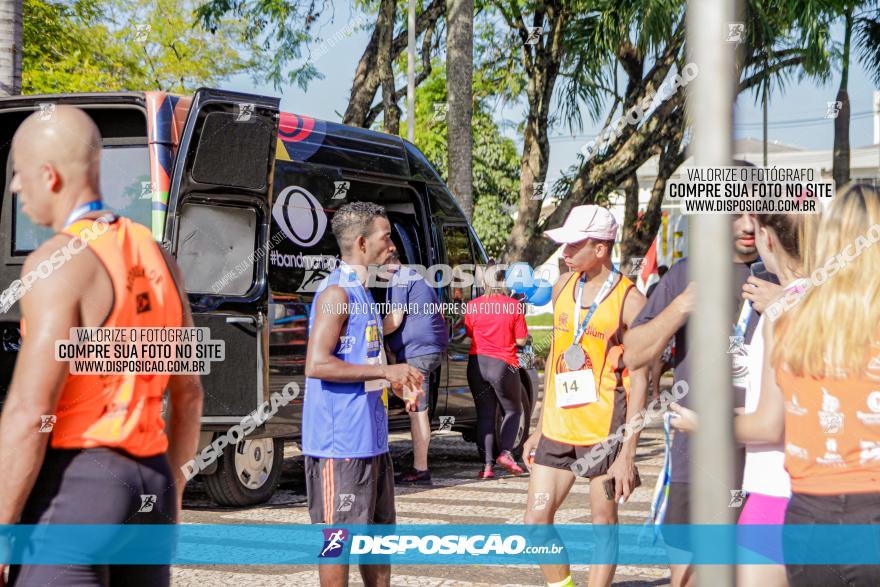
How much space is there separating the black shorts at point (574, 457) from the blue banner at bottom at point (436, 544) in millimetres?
275

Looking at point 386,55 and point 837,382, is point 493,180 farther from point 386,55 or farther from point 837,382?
point 837,382

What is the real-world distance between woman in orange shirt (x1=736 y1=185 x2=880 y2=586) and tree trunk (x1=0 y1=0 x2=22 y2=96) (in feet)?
28.6

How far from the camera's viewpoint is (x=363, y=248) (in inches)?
194

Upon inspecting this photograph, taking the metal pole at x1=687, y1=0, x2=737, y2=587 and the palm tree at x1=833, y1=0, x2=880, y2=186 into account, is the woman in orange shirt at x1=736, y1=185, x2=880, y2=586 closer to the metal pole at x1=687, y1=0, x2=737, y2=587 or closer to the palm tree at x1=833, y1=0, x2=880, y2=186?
the metal pole at x1=687, y1=0, x2=737, y2=587

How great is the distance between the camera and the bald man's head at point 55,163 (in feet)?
9.15

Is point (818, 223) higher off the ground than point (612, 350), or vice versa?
point (818, 223)

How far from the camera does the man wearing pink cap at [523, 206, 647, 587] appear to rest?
514 centimetres

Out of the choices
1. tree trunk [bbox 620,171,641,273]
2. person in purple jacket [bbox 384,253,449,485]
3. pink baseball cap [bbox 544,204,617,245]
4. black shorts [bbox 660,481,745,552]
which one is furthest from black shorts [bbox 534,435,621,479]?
tree trunk [bbox 620,171,641,273]

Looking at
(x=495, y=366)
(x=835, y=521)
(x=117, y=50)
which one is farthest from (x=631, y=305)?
(x=117, y=50)

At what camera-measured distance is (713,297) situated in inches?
68.7

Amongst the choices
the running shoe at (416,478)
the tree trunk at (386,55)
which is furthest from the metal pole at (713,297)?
the tree trunk at (386,55)

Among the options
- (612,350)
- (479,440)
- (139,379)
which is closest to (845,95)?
(479,440)

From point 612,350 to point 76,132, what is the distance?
311 centimetres

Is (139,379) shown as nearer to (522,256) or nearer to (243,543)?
(243,543)
